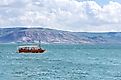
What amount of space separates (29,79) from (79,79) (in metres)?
9.78

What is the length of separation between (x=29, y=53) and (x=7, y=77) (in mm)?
111481

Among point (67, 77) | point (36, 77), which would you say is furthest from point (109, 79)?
point (36, 77)

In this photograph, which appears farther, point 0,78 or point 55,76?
point 55,76

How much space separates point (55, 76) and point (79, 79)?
7195 mm

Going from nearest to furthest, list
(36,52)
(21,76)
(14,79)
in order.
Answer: (14,79), (21,76), (36,52)

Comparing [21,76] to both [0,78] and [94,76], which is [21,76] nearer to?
[0,78]

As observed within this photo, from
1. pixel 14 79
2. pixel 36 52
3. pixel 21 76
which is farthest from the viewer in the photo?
pixel 36 52

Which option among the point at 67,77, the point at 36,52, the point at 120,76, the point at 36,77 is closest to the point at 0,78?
the point at 36,77

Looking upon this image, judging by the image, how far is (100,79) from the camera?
73625 mm

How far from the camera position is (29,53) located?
187 metres

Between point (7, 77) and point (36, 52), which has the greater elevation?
point (7, 77)

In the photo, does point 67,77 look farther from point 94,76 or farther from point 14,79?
point 14,79

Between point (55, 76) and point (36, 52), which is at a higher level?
point (55, 76)

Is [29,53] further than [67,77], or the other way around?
[29,53]
